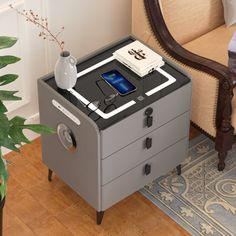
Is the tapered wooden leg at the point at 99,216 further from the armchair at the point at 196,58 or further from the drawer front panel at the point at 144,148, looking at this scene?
the armchair at the point at 196,58

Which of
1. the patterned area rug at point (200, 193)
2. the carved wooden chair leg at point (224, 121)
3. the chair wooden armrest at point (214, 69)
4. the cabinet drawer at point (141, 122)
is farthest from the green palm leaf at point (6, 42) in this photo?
the patterned area rug at point (200, 193)

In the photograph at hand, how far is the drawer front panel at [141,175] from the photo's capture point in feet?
11.7

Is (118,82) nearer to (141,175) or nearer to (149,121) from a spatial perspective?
(149,121)

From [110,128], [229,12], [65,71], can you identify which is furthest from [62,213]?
[229,12]

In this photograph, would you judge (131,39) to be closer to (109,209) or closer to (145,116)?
(145,116)

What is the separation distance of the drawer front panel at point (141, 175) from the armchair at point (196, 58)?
0.18 m

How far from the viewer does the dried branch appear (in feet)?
12.1

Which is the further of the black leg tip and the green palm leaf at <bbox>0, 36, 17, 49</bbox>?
the black leg tip

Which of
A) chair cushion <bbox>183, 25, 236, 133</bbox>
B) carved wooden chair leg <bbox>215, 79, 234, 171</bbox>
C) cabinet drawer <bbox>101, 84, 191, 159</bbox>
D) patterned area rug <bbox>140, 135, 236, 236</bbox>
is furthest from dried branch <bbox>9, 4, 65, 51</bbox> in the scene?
patterned area rug <bbox>140, 135, 236, 236</bbox>

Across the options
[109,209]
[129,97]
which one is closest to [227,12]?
[129,97]

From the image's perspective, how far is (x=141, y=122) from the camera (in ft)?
11.5

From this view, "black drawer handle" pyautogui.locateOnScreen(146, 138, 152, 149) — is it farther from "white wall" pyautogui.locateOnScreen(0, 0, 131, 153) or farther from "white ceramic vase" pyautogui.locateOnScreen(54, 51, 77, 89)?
"white wall" pyautogui.locateOnScreen(0, 0, 131, 153)

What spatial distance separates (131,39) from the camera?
3842 millimetres

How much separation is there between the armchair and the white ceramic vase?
57 centimetres
